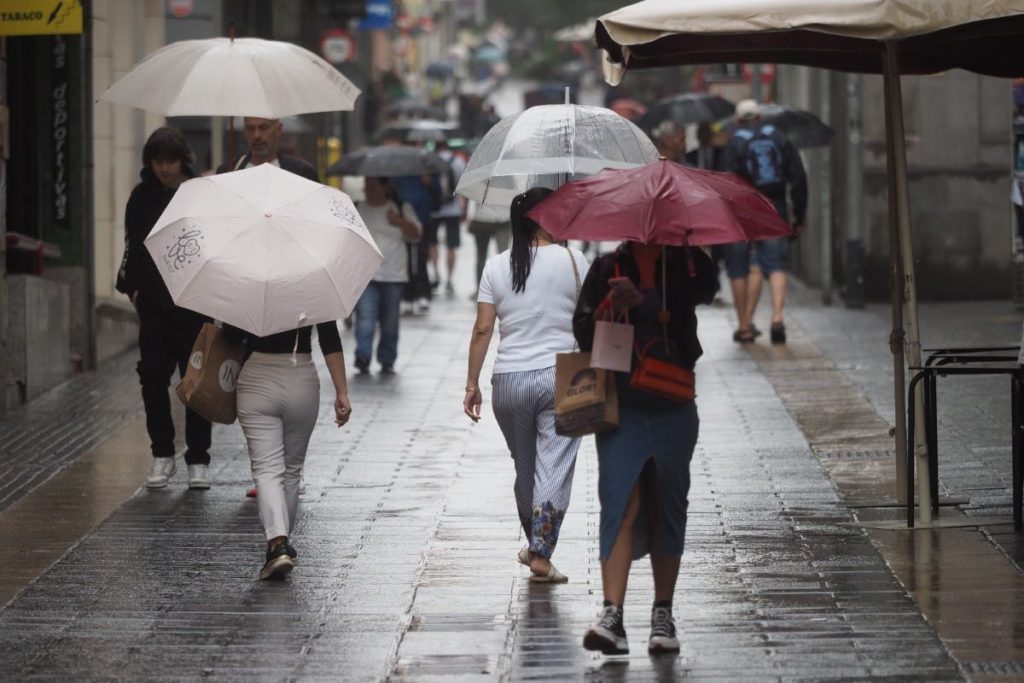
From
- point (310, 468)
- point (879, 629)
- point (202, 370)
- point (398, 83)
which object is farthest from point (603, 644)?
point (398, 83)

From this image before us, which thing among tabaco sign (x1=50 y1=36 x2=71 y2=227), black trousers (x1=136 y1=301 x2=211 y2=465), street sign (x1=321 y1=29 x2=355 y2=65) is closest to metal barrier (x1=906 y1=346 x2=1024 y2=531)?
black trousers (x1=136 y1=301 x2=211 y2=465)

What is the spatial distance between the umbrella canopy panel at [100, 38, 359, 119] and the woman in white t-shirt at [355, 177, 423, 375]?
4.53 meters

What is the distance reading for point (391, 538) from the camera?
29.2 feet

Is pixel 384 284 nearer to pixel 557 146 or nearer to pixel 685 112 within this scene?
pixel 557 146

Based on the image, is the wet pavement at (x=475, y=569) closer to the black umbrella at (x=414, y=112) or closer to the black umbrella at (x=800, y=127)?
the black umbrella at (x=800, y=127)

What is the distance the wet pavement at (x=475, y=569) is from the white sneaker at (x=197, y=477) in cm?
11

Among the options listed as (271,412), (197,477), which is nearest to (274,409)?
(271,412)

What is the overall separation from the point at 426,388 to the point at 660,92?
29520 millimetres

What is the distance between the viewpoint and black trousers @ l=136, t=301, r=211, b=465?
1019 cm

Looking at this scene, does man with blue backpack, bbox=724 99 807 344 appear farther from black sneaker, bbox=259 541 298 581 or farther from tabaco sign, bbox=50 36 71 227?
black sneaker, bbox=259 541 298 581

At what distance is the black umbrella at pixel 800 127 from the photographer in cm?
1812

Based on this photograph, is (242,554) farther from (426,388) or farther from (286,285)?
(426,388)

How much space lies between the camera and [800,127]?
59.7 ft

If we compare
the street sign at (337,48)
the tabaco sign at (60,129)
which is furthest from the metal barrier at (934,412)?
the street sign at (337,48)
